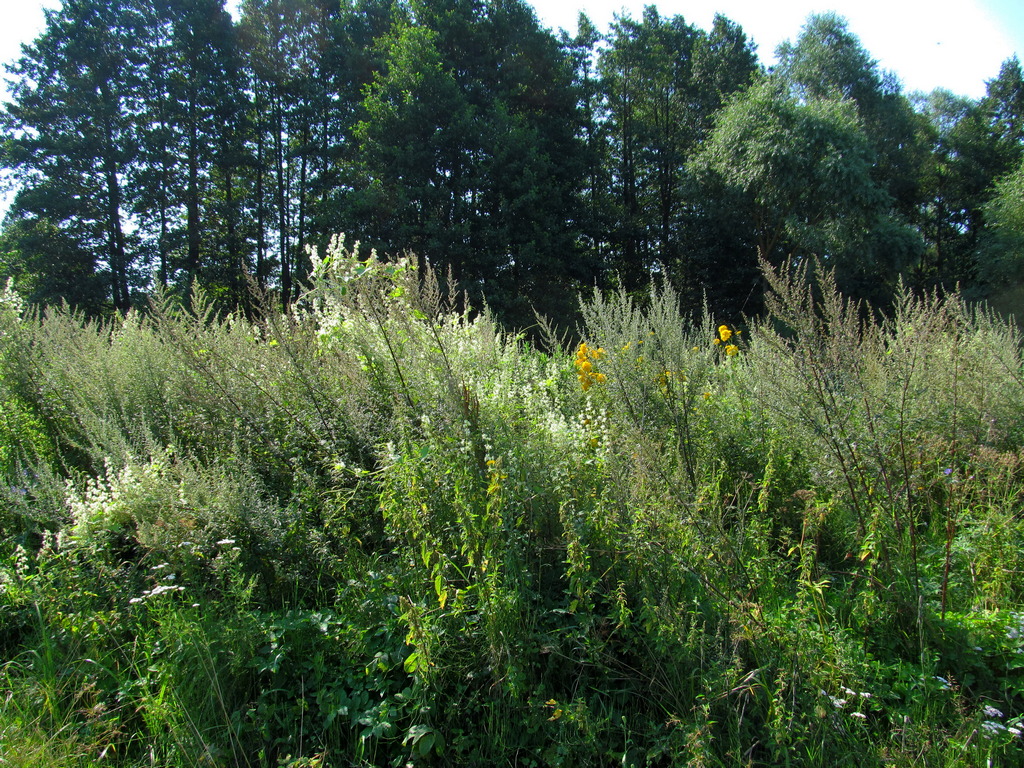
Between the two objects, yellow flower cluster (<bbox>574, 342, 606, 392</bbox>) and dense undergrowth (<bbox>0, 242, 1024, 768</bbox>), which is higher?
yellow flower cluster (<bbox>574, 342, 606, 392</bbox>)

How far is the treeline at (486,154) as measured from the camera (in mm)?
19641

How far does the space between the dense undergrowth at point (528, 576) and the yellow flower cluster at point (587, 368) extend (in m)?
0.33

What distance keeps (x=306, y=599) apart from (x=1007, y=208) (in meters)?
26.8

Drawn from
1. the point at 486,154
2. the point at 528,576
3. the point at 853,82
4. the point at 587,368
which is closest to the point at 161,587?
the point at 528,576

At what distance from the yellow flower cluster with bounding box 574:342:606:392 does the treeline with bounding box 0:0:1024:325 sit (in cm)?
1352

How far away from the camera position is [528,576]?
7.15 feet

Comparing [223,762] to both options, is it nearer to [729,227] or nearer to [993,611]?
[993,611]

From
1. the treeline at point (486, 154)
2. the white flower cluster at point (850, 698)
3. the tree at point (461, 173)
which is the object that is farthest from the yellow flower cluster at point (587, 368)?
the tree at point (461, 173)

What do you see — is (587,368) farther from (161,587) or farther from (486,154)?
(486,154)

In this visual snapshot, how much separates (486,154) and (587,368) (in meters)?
17.9

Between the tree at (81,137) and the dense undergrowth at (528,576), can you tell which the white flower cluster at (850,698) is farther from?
the tree at (81,137)

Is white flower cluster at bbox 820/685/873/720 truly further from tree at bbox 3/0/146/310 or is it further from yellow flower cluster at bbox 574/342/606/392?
tree at bbox 3/0/146/310

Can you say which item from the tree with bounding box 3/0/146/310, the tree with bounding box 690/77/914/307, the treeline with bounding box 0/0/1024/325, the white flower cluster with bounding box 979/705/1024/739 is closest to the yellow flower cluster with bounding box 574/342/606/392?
the white flower cluster with bounding box 979/705/1024/739

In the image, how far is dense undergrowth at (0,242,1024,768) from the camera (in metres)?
1.94
